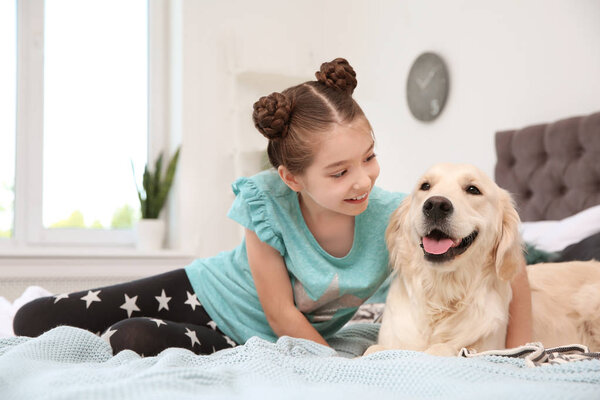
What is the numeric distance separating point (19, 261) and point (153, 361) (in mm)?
3048

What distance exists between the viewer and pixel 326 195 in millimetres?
1554

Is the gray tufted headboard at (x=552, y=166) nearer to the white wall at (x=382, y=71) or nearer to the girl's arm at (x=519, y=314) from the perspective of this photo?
the white wall at (x=382, y=71)

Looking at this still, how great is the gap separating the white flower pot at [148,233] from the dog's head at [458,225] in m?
2.87

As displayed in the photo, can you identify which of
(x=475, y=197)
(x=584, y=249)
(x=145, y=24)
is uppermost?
(x=145, y=24)

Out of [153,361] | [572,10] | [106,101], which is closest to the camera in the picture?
[153,361]

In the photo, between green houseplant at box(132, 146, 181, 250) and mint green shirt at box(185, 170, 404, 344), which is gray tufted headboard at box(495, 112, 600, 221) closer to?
mint green shirt at box(185, 170, 404, 344)

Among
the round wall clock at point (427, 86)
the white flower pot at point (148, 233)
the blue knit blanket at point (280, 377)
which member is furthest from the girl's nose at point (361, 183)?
the white flower pot at point (148, 233)

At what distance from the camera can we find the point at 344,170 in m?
1.55

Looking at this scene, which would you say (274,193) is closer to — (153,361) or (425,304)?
(425,304)

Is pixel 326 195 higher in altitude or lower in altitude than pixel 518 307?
higher

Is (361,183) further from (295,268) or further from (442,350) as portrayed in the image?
(442,350)

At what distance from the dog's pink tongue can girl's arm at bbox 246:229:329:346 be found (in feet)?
1.34

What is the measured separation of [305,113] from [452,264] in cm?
57

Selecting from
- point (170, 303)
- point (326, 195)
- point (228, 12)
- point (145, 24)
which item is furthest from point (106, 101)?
point (326, 195)
